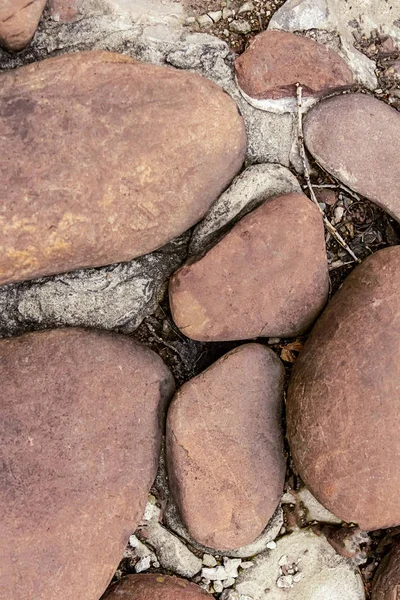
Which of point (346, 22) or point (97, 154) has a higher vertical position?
point (97, 154)

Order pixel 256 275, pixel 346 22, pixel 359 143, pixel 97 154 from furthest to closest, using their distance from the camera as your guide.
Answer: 1. pixel 346 22
2. pixel 359 143
3. pixel 256 275
4. pixel 97 154

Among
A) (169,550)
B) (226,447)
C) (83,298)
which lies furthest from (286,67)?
(169,550)

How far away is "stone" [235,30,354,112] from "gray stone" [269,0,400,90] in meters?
0.06

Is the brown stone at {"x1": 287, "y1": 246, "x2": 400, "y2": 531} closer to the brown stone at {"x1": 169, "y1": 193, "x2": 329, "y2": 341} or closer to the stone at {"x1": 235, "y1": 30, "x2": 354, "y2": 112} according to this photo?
the brown stone at {"x1": 169, "y1": 193, "x2": 329, "y2": 341}

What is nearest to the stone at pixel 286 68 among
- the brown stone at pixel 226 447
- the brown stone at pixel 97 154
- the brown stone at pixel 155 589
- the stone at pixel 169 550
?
the brown stone at pixel 97 154

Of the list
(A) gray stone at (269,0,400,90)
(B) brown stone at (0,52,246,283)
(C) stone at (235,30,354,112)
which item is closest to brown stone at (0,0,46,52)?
(B) brown stone at (0,52,246,283)

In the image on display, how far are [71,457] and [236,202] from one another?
32.4 inches

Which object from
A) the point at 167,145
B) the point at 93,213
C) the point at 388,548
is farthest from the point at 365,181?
the point at 388,548

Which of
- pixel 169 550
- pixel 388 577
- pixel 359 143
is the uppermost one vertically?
pixel 359 143

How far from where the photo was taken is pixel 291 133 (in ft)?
6.61

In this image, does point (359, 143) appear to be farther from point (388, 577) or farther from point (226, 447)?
point (388, 577)

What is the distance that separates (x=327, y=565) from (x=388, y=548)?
0.19 metres

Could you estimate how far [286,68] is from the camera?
193cm

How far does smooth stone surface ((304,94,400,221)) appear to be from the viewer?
77.1 inches
